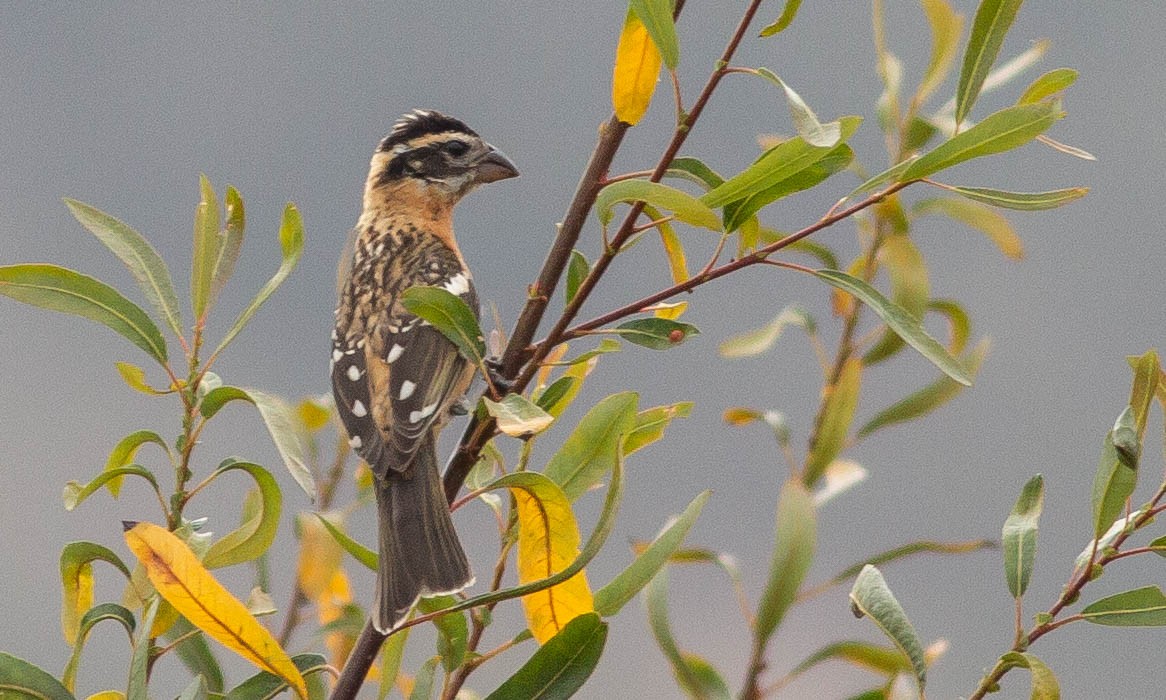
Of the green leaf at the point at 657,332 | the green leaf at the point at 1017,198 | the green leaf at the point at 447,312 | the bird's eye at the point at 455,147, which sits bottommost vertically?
the green leaf at the point at 657,332

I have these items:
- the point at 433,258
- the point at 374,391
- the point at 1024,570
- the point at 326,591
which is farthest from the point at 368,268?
the point at 1024,570

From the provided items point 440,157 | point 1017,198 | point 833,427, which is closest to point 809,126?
point 1017,198

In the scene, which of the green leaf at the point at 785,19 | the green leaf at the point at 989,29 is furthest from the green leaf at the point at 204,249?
the green leaf at the point at 989,29

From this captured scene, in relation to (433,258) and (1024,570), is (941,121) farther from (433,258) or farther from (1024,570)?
(1024,570)

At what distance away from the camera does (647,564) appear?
2029 mm

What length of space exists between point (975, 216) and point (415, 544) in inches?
70.0

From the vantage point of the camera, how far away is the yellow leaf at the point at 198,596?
73.4 inches

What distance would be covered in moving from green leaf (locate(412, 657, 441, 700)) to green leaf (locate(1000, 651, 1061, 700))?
2.80ft

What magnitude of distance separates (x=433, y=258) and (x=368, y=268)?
0.63 feet

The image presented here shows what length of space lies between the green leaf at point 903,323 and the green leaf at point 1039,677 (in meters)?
0.39

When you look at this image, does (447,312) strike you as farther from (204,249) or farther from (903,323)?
(903,323)

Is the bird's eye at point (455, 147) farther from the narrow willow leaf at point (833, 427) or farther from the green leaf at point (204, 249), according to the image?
the green leaf at point (204, 249)

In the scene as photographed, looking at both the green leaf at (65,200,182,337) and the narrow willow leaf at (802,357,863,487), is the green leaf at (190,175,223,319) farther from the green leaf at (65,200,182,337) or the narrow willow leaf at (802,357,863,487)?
the narrow willow leaf at (802,357,863,487)

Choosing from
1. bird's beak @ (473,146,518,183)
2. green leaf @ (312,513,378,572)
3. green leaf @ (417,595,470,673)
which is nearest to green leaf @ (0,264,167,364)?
green leaf @ (312,513,378,572)
